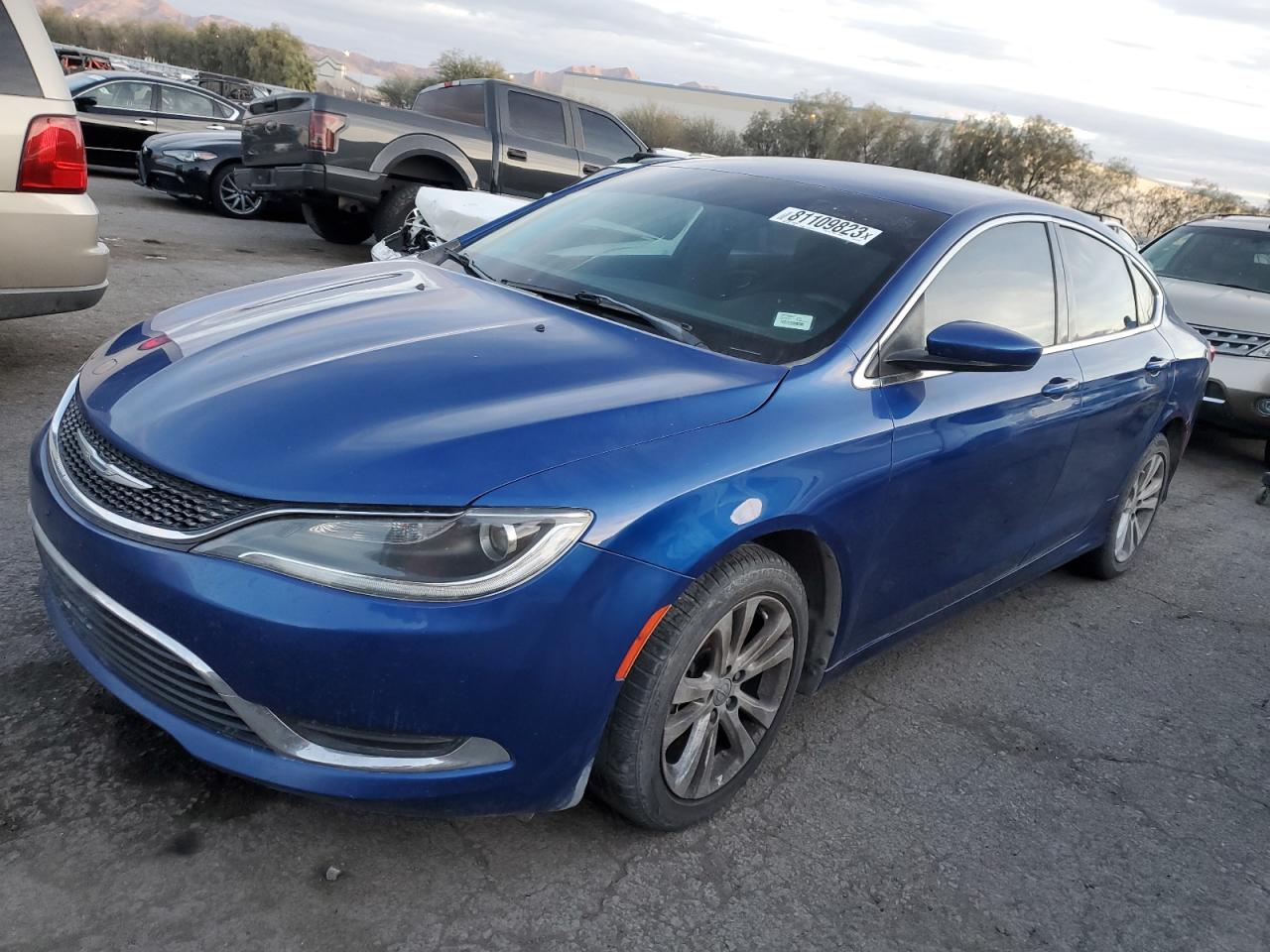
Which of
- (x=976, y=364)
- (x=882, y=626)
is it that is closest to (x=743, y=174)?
(x=976, y=364)

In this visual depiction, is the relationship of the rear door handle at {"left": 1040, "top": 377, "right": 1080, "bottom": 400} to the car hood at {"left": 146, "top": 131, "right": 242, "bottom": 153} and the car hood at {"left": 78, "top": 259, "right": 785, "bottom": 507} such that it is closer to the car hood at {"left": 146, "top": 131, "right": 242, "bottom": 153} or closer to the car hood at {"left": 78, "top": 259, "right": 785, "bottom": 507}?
the car hood at {"left": 78, "top": 259, "right": 785, "bottom": 507}

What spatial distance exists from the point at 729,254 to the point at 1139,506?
2.73m

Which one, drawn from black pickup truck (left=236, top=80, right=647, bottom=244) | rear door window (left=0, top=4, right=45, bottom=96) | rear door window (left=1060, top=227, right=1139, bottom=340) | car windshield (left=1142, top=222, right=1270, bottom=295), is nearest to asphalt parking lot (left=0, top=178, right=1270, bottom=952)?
rear door window (left=1060, top=227, right=1139, bottom=340)

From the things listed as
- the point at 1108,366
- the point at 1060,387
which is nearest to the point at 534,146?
the point at 1108,366

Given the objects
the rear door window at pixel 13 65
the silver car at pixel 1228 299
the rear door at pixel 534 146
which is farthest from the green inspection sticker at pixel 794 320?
the rear door at pixel 534 146

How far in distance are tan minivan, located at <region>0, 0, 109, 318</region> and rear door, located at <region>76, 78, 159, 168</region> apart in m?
9.93

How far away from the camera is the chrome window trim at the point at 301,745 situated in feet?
6.92

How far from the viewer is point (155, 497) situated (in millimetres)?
2211

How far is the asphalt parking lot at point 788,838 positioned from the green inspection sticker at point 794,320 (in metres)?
1.21

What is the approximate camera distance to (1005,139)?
34.8 metres

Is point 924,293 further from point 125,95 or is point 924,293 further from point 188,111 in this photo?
point 188,111

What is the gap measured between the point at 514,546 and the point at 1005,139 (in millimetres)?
36628

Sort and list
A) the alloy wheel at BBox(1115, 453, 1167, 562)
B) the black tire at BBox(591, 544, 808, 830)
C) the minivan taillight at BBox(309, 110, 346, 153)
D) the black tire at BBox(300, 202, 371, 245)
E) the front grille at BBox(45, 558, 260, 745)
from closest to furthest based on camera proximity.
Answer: the front grille at BBox(45, 558, 260, 745), the black tire at BBox(591, 544, 808, 830), the alloy wheel at BBox(1115, 453, 1167, 562), the minivan taillight at BBox(309, 110, 346, 153), the black tire at BBox(300, 202, 371, 245)

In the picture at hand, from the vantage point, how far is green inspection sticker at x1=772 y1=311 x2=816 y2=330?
3.00 metres
